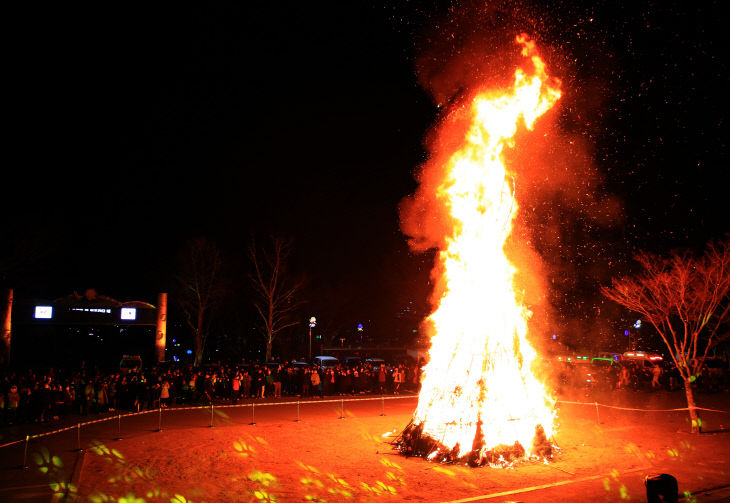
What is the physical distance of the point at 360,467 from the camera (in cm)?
1208

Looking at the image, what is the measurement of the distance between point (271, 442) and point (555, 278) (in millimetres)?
36857

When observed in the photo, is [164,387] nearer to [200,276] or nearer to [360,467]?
[360,467]

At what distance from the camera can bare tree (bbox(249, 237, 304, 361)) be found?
1532 inches

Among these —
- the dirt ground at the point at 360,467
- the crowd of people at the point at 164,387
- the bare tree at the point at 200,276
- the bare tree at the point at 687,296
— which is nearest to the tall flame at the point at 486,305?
the dirt ground at the point at 360,467

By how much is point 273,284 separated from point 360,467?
93.4 feet

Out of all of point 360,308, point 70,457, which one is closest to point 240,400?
point 70,457

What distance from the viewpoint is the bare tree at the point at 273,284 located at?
38906 millimetres

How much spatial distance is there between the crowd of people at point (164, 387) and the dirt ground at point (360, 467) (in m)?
5.64

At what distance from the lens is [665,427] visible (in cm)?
1697

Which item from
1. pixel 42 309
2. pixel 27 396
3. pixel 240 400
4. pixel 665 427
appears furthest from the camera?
pixel 42 309

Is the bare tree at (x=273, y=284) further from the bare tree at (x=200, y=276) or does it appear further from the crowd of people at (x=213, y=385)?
the crowd of people at (x=213, y=385)

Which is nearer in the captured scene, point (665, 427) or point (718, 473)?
point (718, 473)

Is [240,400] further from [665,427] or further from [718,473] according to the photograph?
[718,473]

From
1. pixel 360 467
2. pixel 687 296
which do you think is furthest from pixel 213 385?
pixel 687 296
